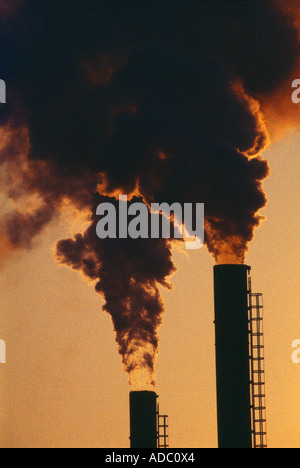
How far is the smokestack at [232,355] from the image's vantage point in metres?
49.9

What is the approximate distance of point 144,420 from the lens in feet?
180

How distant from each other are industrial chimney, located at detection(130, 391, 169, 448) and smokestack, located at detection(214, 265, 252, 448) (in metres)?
5.23

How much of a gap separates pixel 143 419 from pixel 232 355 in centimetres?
621

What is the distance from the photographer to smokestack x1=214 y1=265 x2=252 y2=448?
4994 cm

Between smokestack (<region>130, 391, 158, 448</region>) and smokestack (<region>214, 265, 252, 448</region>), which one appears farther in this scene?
smokestack (<region>130, 391, 158, 448</region>)

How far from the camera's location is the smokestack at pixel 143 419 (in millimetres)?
54441

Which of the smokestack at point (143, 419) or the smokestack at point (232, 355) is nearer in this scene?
the smokestack at point (232, 355)

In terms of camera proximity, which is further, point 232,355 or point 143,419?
point 143,419

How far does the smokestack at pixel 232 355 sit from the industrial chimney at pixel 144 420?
5231 mm

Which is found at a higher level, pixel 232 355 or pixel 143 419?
pixel 232 355

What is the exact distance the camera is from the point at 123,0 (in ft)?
182
